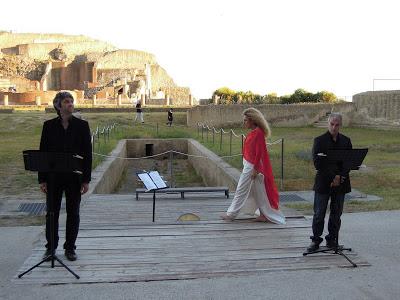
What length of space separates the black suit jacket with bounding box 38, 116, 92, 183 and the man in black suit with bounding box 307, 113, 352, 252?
251cm

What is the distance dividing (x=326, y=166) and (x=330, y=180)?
170mm

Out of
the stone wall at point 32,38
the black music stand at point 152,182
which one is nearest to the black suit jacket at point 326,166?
the black music stand at point 152,182

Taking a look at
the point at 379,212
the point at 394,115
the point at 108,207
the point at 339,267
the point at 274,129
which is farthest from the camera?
the point at 274,129

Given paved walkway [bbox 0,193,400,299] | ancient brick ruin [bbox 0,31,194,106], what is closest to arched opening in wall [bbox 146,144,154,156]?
paved walkway [bbox 0,193,400,299]

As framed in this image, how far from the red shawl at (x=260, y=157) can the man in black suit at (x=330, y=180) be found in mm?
1775

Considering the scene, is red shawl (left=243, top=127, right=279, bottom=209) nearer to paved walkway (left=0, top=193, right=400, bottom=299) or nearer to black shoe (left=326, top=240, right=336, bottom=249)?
black shoe (left=326, top=240, right=336, bottom=249)

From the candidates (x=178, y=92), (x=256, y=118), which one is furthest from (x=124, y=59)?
(x=256, y=118)

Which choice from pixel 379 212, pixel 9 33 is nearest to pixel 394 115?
pixel 379 212

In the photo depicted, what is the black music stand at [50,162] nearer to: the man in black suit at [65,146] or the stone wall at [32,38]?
the man in black suit at [65,146]

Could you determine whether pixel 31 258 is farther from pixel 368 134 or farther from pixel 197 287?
pixel 368 134

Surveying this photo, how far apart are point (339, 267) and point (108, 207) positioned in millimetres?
5164

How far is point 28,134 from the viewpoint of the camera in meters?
28.1

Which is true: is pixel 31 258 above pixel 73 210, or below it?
below

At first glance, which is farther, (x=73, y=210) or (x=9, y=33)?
(x=9, y=33)
